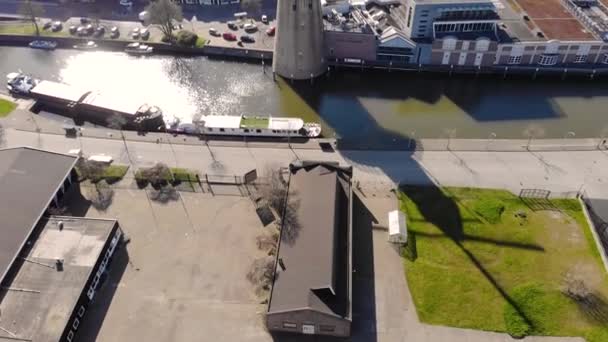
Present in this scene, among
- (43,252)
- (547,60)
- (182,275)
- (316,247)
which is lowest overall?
(182,275)

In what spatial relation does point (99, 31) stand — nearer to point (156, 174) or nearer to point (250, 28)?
point (250, 28)

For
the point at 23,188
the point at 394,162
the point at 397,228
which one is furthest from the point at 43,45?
the point at 397,228

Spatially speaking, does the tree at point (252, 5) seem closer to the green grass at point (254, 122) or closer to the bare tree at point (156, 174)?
the green grass at point (254, 122)

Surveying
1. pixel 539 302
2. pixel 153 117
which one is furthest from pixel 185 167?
pixel 539 302

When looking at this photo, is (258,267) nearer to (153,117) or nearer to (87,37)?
(153,117)

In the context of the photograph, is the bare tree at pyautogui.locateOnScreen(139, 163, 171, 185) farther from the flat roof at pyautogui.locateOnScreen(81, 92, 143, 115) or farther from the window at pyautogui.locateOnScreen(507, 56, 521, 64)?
the window at pyautogui.locateOnScreen(507, 56, 521, 64)

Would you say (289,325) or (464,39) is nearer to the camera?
(289,325)
